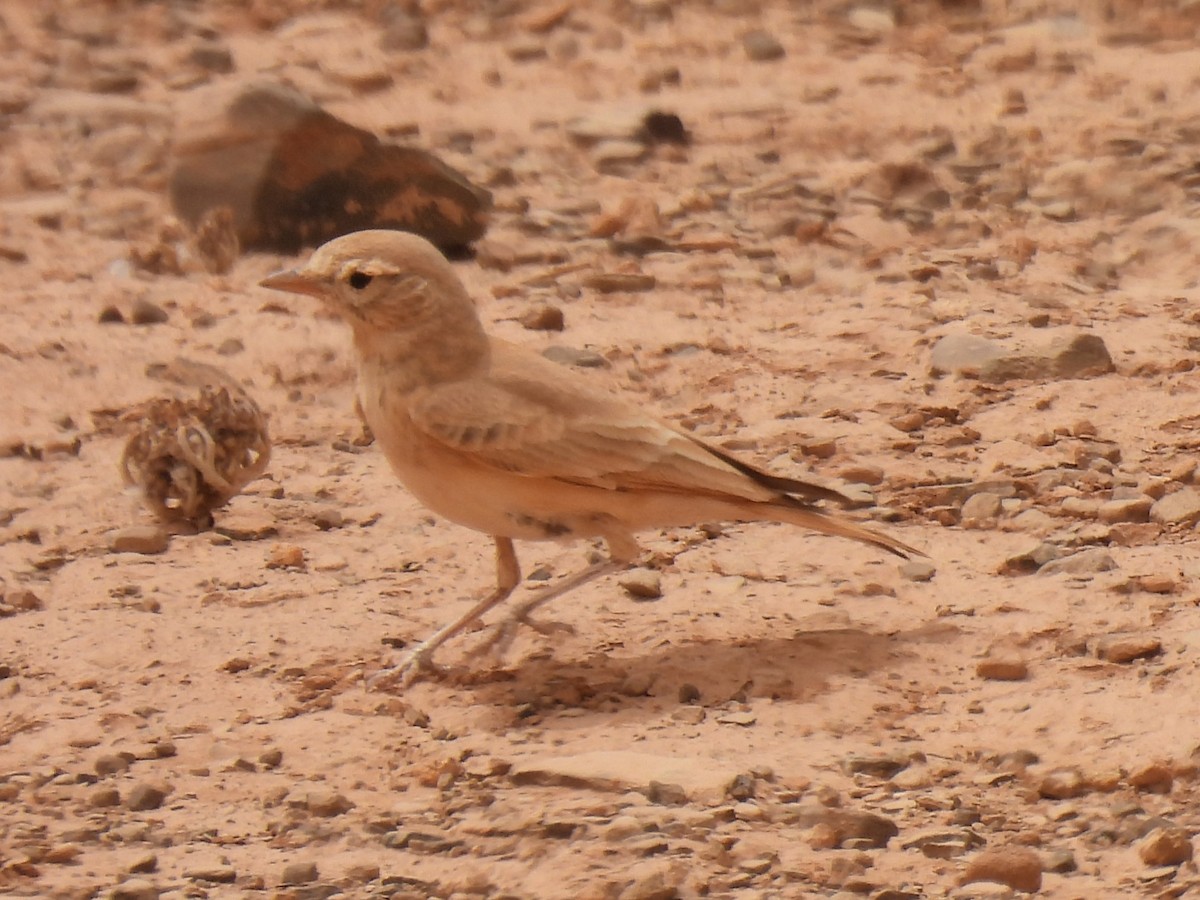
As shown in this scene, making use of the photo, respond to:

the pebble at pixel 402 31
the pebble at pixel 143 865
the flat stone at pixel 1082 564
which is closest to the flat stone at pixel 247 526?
the pebble at pixel 143 865

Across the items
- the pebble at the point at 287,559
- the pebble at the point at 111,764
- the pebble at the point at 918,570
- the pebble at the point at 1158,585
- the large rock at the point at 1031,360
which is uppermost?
the large rock at the point at 1031,360

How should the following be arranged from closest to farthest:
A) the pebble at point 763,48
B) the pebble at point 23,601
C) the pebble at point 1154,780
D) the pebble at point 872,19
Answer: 1. the pebble at point 1154,780
2. the pebble at point 23,601
3. the pebble at point 763,48
4. the pebble at point 872,19

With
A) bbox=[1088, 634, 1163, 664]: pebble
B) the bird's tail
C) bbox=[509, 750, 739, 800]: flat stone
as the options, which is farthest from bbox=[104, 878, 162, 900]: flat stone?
bbox=[1088, 634, 1163, 664]: pebble

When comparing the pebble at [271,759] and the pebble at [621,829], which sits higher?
the pebble at [621,829]

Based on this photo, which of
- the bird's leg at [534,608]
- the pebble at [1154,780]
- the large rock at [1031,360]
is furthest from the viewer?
the large rock at [1031,360]

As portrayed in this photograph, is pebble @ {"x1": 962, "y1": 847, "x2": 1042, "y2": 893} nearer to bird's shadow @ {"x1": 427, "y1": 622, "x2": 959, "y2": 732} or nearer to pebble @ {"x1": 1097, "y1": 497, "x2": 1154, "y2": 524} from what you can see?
bird's shadow @ {"x1": 427, "y1": 622, "x2": 959, "y2": 732}

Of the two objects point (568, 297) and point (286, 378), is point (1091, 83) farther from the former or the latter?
point (286, 378)

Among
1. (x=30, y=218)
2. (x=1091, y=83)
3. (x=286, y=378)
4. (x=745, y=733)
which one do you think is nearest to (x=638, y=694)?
(x=745, y=733)

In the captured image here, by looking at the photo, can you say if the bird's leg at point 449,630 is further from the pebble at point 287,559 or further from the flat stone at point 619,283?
the flat stone at point 619,283
